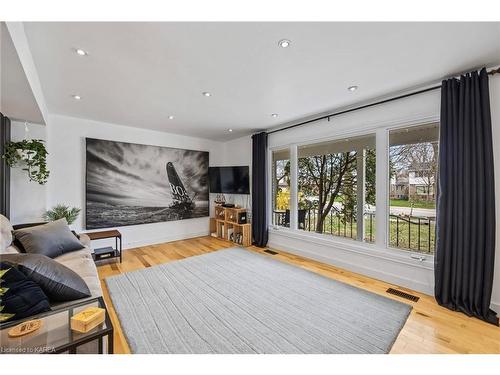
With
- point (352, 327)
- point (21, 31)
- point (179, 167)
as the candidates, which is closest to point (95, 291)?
point (21, 31)

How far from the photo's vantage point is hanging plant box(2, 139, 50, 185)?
9.30ft

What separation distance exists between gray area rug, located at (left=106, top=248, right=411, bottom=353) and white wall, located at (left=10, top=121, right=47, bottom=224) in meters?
1.61

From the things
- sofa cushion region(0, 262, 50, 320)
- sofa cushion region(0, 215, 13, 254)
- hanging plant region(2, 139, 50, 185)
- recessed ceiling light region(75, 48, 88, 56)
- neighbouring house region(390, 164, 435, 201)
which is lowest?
sofa cushion region(0, 262, 50, 320)

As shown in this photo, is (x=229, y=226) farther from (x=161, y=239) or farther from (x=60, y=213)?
(x=60, y=213)

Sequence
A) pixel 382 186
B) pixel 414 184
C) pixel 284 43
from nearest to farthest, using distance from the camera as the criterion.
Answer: pixel 284 43, pixel 414 184, pixel 382 186

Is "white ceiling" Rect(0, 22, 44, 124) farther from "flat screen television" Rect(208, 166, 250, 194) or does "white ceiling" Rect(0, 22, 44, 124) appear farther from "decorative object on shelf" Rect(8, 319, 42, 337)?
"flat screen television" Rect(208, 166, 250, 194)

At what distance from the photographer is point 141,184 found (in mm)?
4402

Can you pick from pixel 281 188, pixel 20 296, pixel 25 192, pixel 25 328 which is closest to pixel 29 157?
pixel 25 192

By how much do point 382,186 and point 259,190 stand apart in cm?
224

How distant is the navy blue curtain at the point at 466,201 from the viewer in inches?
81.4

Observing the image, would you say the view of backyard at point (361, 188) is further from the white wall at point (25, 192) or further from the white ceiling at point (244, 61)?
the white wall at point (25, 192)

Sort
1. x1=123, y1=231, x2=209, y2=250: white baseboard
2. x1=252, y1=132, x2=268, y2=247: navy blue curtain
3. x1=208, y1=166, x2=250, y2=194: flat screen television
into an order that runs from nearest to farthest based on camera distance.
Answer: x1=123, y1=231, x2=209, y2=250: white baseboard → x1=252, y1=132, x2=268, y2=247: navy blue curtain → x1=208, y1=166, x2=250, y2=194: flat screen television

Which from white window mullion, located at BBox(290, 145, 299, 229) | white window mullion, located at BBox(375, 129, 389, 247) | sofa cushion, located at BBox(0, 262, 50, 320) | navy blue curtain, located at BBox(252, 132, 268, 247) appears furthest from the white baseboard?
white window mullion, located at BBox(375, 129, 389, 247)
